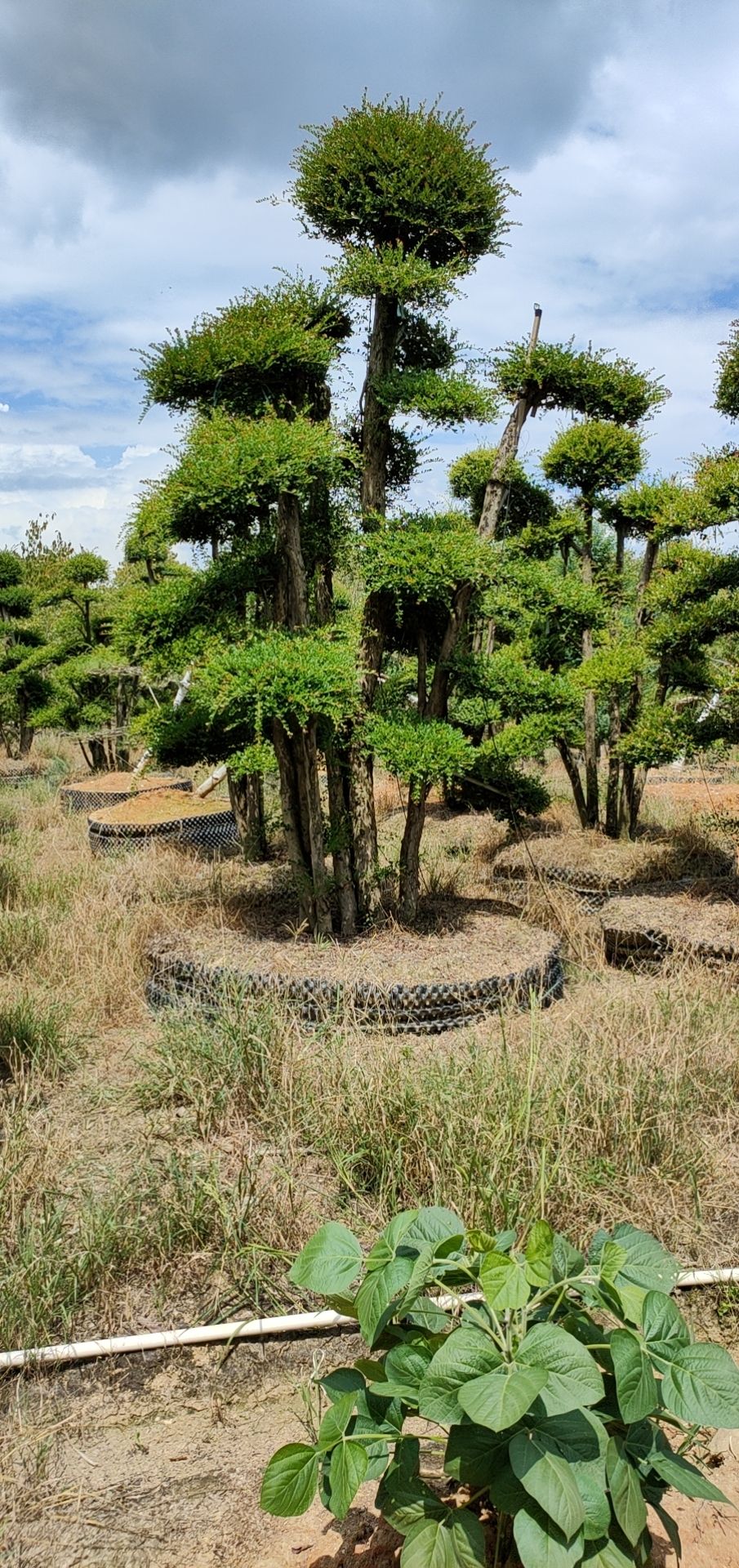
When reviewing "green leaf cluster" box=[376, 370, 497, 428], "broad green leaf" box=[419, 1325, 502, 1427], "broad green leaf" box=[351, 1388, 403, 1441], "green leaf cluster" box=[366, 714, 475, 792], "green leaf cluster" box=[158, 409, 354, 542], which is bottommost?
"broad green leaf" box=[351, 1388, 403, 1441]

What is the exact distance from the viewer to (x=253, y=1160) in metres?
2.97

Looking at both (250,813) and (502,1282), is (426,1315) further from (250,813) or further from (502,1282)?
(250,813)

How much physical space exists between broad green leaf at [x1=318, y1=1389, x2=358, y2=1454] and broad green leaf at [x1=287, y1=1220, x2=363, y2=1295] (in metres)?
0.16

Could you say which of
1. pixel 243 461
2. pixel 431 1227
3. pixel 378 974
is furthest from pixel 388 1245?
pixel 243 461

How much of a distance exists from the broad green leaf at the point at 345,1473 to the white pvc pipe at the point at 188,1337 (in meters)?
0.85

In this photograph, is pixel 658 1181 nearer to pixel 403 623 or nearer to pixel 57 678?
pixel 403 623

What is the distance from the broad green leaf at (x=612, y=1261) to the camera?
160cm

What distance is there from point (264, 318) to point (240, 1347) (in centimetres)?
381

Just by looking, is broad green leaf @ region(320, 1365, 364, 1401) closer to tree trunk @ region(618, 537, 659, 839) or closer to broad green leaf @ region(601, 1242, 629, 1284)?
broad green leaf @ region(601, 1242, 629, 1284)

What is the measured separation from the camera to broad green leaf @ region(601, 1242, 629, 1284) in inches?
63.1

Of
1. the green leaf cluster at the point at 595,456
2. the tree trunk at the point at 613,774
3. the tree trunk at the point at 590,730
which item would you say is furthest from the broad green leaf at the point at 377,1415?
the green leaf cluster at the point at 595,456

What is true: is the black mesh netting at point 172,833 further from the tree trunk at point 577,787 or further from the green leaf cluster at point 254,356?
the green leaf cluster at point 254,356

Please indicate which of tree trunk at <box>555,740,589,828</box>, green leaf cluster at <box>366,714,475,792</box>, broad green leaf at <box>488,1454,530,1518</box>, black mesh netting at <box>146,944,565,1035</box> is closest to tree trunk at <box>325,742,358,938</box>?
green leaf cluster at <box>366,714,475,792</box>

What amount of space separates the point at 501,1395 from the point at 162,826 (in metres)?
6.51
